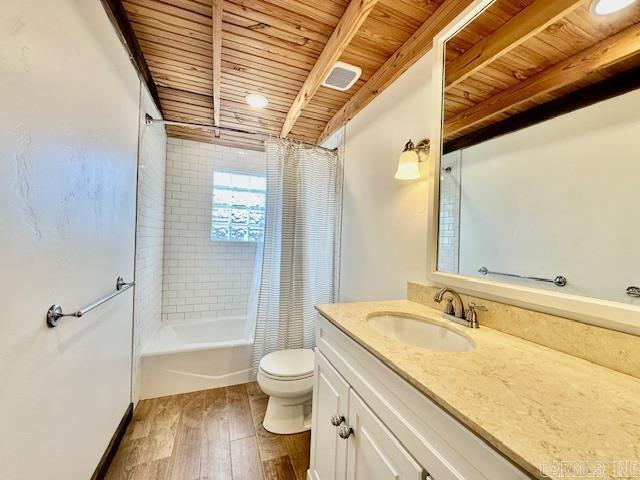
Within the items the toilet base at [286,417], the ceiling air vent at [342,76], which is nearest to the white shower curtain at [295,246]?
the toilet base at [286,417]

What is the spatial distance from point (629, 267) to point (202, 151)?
3.28 metres

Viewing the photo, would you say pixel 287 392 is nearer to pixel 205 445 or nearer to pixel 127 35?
pixel 205 445

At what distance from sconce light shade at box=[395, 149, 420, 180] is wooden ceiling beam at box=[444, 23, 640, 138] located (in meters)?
0.18

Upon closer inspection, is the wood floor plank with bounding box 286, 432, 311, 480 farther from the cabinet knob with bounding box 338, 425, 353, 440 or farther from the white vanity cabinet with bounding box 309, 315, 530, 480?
the cabinet knob with bounding box 338, 425, 353, 440

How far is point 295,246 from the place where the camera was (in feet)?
6.91

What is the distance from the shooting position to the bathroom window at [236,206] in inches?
116

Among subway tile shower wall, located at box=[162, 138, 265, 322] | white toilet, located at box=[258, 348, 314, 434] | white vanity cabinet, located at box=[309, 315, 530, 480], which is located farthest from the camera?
subway tile shower wall, located at box=[162, 138, 265, 322]

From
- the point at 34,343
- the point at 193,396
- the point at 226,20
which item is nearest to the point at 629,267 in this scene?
the point at 34,343

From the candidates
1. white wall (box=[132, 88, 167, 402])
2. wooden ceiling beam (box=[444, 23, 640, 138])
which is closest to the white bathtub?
white wall (box=[132, 88, 167, 402])

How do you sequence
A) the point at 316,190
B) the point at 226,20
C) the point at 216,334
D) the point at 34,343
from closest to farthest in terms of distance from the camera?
1. the point at 34,343
2. the point at 226,20
3. the point at 316,190
4. the point at 216,334

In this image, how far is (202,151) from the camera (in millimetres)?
2896

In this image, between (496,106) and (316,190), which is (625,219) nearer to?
(496,106)

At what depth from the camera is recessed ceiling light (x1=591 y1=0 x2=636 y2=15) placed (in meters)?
0.73

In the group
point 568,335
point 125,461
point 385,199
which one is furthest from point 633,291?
point 125,461
